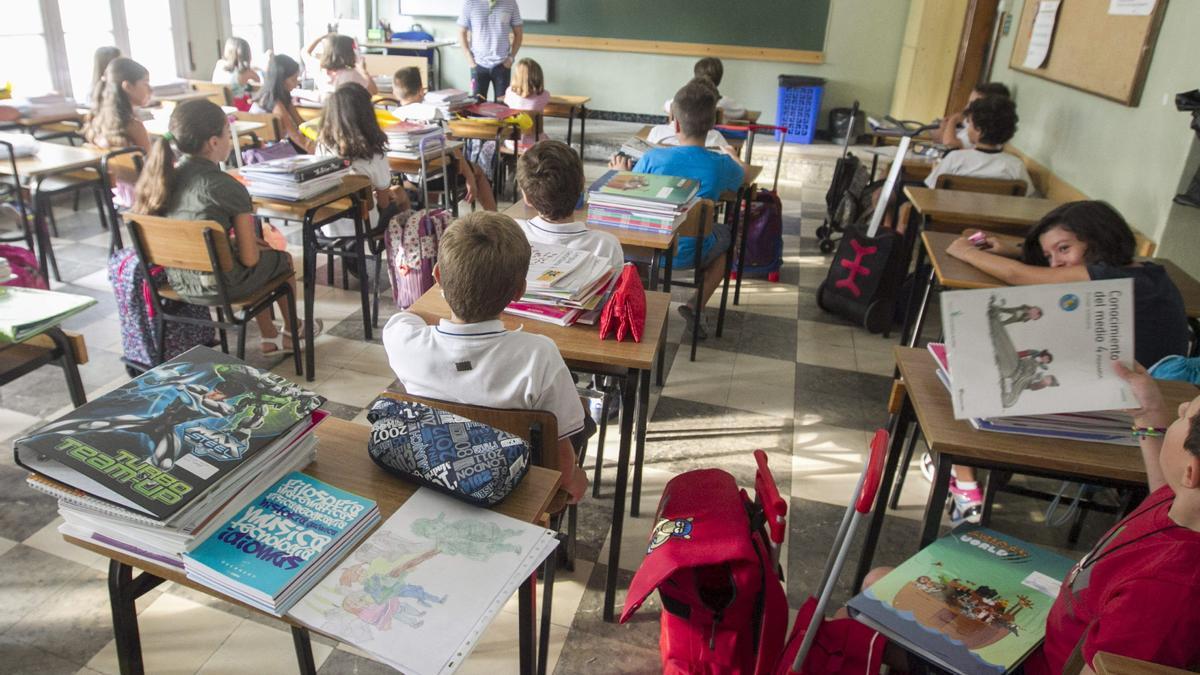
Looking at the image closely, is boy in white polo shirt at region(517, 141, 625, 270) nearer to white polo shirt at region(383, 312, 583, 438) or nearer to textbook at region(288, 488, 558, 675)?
white polo shirt at region(383, 312, 583, 438)

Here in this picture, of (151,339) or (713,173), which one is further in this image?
(713,173)

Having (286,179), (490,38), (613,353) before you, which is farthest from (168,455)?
(490,38)

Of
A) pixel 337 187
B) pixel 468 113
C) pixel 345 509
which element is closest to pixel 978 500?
pixel 345 509

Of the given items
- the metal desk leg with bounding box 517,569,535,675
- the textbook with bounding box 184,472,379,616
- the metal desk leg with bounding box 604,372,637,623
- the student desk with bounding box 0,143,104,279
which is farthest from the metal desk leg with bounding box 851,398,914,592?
the student desk with bounding box 0,143,104,279

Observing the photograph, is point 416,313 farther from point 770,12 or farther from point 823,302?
point 770,12

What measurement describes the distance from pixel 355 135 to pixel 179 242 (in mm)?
1052

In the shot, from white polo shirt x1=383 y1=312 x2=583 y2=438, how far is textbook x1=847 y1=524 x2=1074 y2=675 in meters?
0.72

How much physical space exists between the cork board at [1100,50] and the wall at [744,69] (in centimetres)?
280

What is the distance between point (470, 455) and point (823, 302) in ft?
10.5

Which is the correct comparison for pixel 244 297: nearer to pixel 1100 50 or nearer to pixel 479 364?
pixel 479 364

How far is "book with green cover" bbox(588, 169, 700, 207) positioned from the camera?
2.56 m

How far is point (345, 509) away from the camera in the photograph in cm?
105

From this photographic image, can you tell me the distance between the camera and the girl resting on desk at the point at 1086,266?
78.5 inches

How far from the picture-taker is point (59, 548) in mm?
2033
